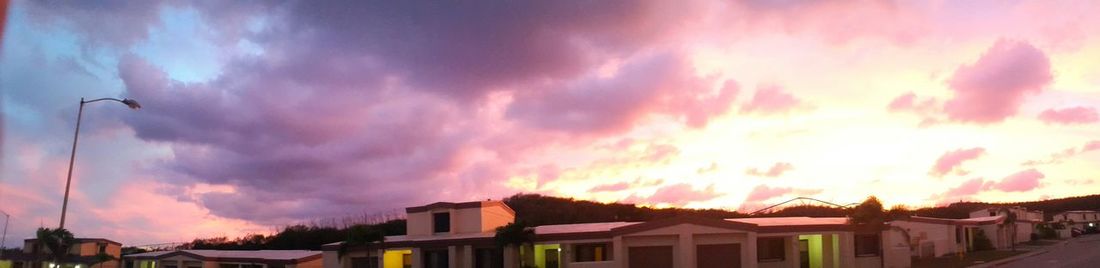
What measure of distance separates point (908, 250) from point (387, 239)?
36183 mm

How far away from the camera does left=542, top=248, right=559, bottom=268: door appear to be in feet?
171

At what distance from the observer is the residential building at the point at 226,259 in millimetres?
65438

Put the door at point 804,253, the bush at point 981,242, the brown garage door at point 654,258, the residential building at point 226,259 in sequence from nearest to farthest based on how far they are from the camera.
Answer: the brown garage door at point 654,258
the door at point 804,253
the residential building at point 226,259
the bush at point 981,242

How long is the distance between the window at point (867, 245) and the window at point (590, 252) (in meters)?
16.6

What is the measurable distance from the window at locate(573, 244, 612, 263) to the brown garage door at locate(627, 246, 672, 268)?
342 centimetres

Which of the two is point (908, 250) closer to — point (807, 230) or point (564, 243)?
point (807, 230)

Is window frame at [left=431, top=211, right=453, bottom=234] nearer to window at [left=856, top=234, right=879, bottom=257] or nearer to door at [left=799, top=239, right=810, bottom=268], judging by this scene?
door at [left=799, top=239, right=810, bottom=268]

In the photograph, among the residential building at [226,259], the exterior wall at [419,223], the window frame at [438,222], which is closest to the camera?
the window frame at [438,222]

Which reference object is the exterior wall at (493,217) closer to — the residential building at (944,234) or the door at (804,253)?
the door at (804,253)

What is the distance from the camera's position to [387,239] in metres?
59.2

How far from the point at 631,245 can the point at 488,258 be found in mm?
10526

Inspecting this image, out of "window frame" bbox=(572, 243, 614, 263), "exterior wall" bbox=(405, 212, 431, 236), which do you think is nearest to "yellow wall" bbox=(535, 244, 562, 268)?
"window frame" bbox=(572, 243, 614, 263)

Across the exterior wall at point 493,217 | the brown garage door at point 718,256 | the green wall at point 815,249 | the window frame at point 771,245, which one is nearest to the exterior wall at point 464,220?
the exterior wall at point 493,217

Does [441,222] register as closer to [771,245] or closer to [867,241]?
[771,245]
